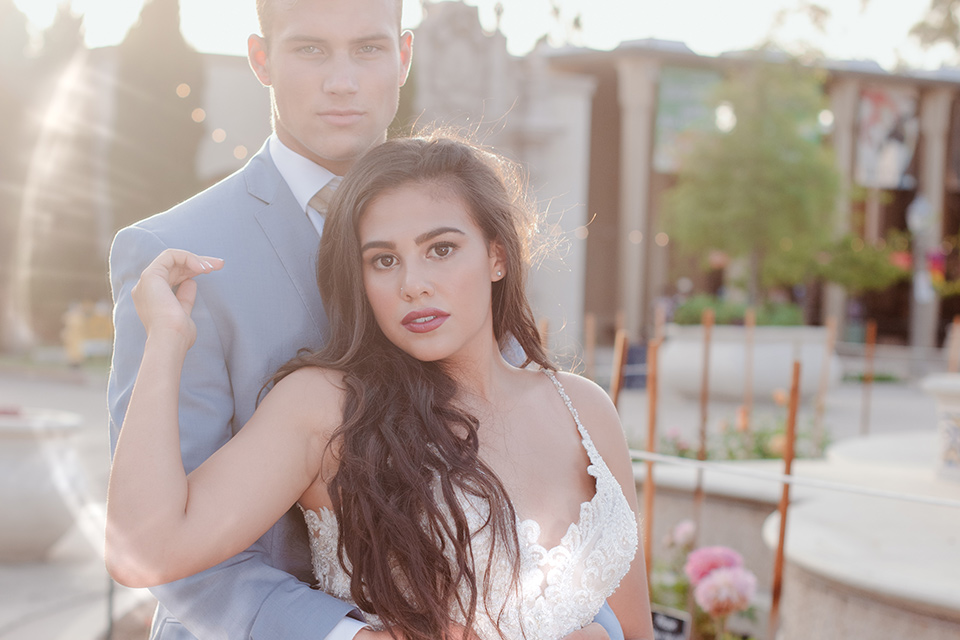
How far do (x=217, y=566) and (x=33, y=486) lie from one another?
4.64m

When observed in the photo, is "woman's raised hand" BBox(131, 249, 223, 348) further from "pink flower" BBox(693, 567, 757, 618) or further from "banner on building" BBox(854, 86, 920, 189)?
"banner on building" BBox(854, 86, 920, 189)

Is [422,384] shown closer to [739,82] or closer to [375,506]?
[375,506]

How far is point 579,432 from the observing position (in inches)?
73.7

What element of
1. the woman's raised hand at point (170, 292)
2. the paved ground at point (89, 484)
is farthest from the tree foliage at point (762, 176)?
the woman's raised hand at point (170, 292)

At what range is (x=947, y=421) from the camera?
15.9ft

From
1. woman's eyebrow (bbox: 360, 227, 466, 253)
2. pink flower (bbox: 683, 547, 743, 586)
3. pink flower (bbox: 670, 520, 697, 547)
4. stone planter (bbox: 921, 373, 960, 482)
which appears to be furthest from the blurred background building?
woman's eyebrow (bbox: 360, 227, 466, 253)

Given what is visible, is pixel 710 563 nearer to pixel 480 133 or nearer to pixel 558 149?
pixel 480 133

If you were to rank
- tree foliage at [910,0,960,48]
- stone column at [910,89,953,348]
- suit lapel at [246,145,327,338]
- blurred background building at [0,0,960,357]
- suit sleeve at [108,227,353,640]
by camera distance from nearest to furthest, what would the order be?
suit sleeve at [108,227,353,640] → suit lapel at [246,145,327,338] → tree foliage at [910,0,960,48] → blurred background building at [0,0,960,357] → stone column at [910,89,953,348]

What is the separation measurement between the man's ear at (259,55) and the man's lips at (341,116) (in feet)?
0.52

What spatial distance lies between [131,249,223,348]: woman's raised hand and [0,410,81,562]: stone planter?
182 inches

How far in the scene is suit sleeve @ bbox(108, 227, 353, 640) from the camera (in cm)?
143

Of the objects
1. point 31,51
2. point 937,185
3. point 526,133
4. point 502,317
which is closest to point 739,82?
point 526,133

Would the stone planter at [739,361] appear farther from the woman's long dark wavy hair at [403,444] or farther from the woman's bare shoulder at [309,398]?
the woman's bare shoulder at [309,398]

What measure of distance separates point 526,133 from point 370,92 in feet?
52.0
